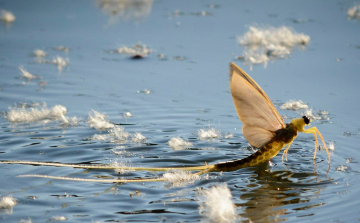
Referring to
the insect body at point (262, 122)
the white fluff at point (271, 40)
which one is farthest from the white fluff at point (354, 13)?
the insect body at point (262, 122)

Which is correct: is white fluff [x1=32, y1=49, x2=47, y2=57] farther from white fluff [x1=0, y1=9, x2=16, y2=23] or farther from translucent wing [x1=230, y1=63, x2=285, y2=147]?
translucent wing [x1=230, y1=63, x2=285, y2=147]

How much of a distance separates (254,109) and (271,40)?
15.2ft

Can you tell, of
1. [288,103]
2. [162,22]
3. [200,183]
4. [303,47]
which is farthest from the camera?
[162,22]

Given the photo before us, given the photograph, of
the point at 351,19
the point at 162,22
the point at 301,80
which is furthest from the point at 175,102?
the point at 351,19

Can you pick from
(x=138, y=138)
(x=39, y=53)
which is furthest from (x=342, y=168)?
(x=39, y=53)

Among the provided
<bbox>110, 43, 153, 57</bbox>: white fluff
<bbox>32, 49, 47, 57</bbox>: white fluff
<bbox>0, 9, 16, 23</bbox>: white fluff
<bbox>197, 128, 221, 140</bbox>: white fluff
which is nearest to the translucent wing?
<bbox>197, 128, 221, 140</bbox>: white fluff

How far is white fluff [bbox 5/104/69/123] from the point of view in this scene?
6.17 metres

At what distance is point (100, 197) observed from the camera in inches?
162

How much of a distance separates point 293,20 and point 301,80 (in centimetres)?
295

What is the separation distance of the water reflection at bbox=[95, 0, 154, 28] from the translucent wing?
6287 millimetres

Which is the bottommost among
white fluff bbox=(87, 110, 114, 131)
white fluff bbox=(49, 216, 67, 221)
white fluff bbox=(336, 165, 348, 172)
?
white fluff bbox=(49, 216, 67, 221)

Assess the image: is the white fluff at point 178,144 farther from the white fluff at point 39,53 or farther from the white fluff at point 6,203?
the white fluff at point 39,53

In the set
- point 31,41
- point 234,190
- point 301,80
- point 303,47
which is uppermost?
point 31,41

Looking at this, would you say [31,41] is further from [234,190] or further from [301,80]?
[234,190]
